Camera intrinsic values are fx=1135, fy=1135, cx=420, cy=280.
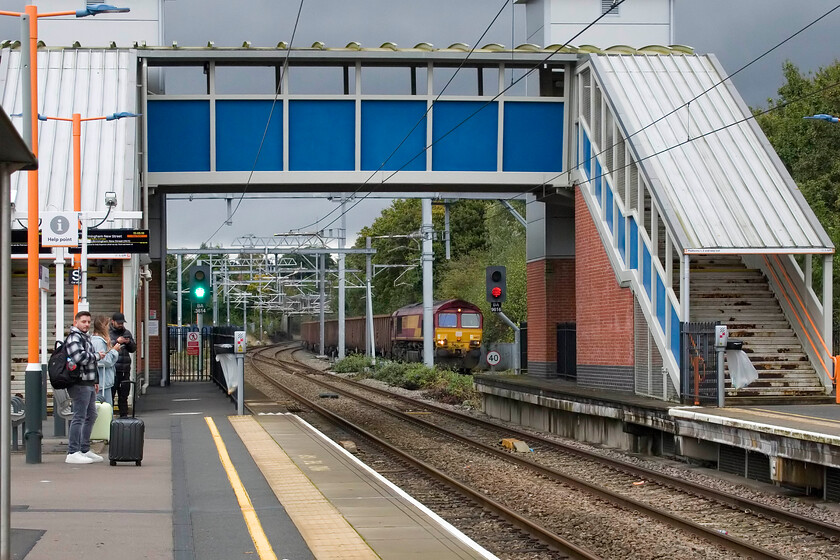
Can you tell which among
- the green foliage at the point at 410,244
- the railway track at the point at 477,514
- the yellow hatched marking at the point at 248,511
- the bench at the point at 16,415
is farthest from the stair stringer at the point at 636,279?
the green foliage at the point at 410,244

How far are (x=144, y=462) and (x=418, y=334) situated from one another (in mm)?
33675

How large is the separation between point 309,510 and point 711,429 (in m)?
6.96

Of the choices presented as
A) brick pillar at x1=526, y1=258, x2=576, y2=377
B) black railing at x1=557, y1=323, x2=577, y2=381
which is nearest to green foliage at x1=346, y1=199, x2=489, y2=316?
brick pillar at x1=526, y1=258, x2=576, y2=377

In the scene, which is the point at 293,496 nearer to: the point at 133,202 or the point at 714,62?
A: the point at 133,202

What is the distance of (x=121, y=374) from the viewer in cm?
1886

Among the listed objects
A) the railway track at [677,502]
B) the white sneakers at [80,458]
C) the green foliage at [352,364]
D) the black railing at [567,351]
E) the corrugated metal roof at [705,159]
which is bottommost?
the railway track at [677,502]

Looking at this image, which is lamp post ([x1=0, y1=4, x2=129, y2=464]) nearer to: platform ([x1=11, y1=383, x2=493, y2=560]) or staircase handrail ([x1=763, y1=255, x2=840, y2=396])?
platform ([x1=11, y1=383, x2=493, y2=560])

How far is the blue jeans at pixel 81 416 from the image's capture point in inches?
497

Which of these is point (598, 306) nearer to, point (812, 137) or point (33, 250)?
point (33, 250)

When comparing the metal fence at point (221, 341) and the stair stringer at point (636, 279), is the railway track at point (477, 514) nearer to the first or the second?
the stair stringer at point (636, 279)

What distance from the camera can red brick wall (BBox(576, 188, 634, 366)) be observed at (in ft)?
66.7

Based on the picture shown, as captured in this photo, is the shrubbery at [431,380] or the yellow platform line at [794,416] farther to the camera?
the shrubbery at [431,380]

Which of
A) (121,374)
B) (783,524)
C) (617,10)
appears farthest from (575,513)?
(617,10)

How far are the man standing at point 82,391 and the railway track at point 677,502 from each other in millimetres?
5865
